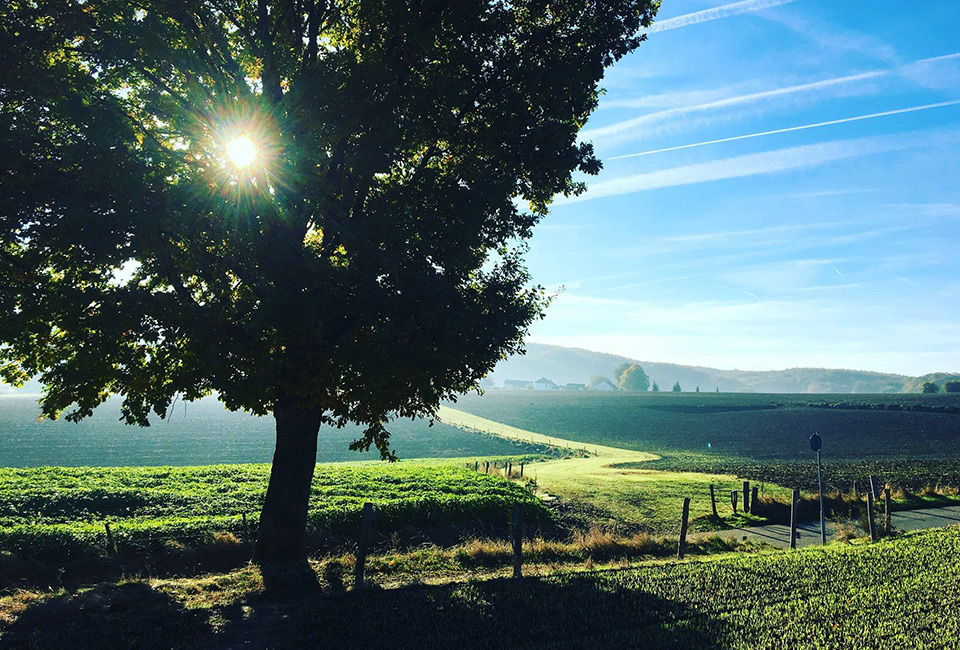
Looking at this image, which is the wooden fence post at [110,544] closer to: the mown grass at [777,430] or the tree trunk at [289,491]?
the tree trunk at [289,491]

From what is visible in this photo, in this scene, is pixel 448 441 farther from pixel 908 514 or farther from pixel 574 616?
pixel 574 616

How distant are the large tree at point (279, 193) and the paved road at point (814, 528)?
12.6m

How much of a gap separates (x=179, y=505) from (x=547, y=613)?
17469 millimetres

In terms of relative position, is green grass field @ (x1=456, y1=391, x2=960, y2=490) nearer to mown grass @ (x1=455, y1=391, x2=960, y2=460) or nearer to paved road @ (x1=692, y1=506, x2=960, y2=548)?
mown grass @ (x1=455, y1=391, x2=960, y2=460)

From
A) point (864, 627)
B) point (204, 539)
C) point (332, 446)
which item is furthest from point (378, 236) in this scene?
point (332, 446)

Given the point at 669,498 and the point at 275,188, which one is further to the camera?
the point at 669,498

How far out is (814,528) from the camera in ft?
73.7

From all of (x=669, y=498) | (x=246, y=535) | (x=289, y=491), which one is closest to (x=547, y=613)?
(x=289, y=491)

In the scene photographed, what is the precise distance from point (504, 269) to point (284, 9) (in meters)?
8.43

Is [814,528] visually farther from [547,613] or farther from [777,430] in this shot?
[777,430]

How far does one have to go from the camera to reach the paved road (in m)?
20.0

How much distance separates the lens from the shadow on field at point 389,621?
27.8ft

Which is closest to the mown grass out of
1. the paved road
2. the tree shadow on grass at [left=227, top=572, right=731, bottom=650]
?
the paved road

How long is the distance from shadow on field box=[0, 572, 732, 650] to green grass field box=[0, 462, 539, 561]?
457cm
